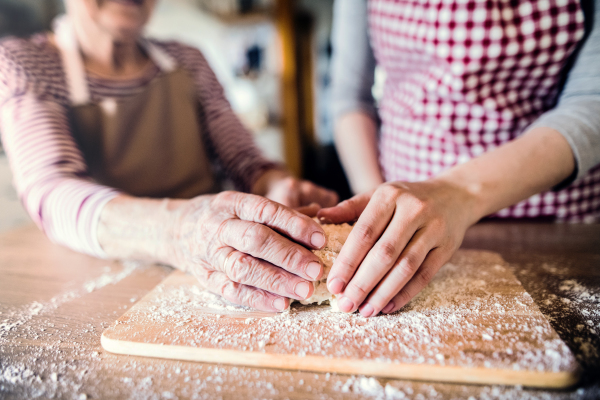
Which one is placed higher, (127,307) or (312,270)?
(312,270)

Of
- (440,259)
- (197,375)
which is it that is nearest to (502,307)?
(440,259)

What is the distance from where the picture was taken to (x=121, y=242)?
0.77 metres

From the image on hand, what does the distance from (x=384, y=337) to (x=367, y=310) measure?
57 millimetres

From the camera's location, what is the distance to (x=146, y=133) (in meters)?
1.23

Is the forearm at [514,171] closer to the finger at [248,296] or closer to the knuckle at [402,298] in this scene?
the knuckle at [402,298]

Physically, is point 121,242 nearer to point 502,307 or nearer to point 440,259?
point 440,259

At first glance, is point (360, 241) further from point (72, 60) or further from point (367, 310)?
point (72, 60)

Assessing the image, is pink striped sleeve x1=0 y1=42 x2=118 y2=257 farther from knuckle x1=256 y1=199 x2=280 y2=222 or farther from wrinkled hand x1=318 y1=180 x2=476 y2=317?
wrinkled hand x1=318 y1=180 x2=476 y2=317

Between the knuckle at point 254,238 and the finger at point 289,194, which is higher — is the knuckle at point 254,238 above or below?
above

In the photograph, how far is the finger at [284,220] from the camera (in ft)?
1.95

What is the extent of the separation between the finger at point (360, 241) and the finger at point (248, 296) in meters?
0.10

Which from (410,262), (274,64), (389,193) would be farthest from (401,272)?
(274,64)

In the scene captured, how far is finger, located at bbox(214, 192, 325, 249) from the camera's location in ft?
1.95

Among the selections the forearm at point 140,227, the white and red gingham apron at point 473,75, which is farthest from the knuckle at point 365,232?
the white and red gingham apron at point 473,75
